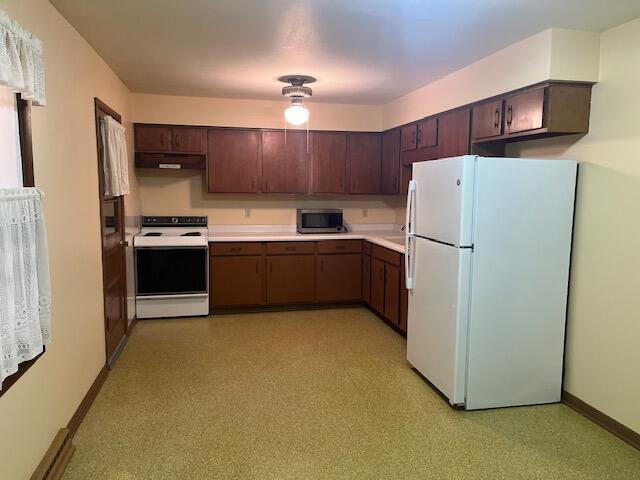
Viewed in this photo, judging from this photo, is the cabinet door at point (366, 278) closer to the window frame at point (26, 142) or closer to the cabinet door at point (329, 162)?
the cabinet door at point (329, 162)

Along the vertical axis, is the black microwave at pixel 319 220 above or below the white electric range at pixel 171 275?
above

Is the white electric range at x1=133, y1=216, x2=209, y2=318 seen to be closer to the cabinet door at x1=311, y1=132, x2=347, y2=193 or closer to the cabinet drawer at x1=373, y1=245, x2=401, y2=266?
the cabinet door at x1=311, y1=132, x2=347, y2=193

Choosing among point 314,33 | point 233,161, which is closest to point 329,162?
point 233,161

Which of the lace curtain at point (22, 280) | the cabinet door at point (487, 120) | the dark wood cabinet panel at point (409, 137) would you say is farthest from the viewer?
the dark wood cabinet panel at point (409, 137)

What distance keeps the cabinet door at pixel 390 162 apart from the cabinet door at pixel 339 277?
35.3 inches

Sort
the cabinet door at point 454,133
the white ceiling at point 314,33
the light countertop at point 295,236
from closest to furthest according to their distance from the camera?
the white ceiling at point 314,33, the cabinet door at point 454,133, the light countertop at point 295,236

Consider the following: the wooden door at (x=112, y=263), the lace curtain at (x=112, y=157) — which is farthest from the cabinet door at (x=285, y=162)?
the lace curtain at (x=112, y=157)

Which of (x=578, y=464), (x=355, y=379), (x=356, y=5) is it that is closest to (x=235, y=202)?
(x=355, y=379)

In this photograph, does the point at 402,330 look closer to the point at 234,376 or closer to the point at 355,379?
the point at 355,379

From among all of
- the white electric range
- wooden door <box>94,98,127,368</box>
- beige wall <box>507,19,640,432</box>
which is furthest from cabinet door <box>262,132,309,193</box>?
beige wall <box>507,19,640,432</box>

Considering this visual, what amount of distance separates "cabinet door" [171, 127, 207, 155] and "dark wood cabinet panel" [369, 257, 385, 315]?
234 cm

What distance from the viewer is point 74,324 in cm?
274

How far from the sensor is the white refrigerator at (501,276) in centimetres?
291

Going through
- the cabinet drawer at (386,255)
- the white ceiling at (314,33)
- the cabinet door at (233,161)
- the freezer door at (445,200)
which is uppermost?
the white ceiling at (314,33)
